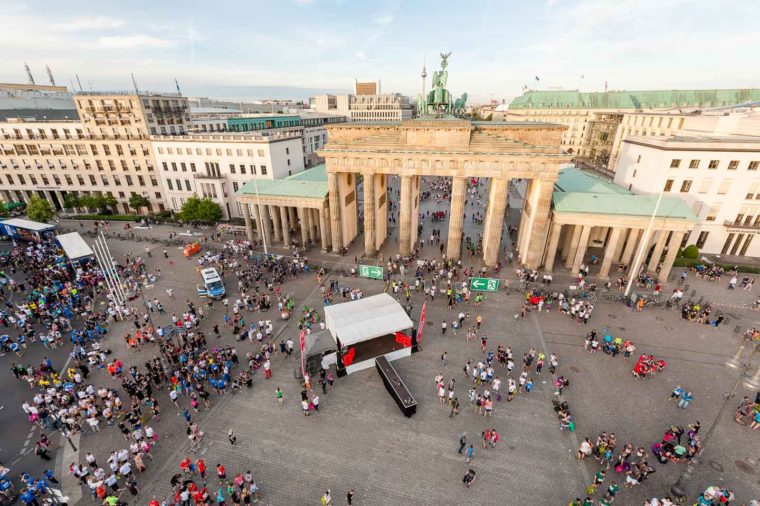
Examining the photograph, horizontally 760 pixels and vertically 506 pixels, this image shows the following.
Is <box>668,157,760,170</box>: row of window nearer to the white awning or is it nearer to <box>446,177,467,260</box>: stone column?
<box>446,177,467,260</box>: stone column

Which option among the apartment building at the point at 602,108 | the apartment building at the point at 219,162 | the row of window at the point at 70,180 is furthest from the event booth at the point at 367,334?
the apartment building at the point at 602,108

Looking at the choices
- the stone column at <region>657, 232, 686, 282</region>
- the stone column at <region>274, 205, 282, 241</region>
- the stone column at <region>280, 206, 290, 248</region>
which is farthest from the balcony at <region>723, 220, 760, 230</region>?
the stone column at <region>274, 205, 282, 241</region>

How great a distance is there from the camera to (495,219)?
3894 cm

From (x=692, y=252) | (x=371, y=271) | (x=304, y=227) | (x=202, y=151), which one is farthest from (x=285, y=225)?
(x=692, y=252)

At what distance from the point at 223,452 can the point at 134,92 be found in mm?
64830

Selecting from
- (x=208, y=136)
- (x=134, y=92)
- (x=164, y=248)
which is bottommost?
(x=164, y=248)

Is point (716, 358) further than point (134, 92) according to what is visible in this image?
No

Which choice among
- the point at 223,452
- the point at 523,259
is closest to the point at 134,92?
the point at 223,452

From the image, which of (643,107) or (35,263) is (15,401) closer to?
(35,263)

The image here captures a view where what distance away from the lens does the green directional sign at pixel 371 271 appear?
3806cm

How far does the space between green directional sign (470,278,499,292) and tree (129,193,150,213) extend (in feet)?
192

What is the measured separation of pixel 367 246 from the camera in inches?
1715

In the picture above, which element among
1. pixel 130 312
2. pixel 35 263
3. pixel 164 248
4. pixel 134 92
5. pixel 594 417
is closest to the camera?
pixel 594 417

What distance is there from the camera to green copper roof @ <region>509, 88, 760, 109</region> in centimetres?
8479
